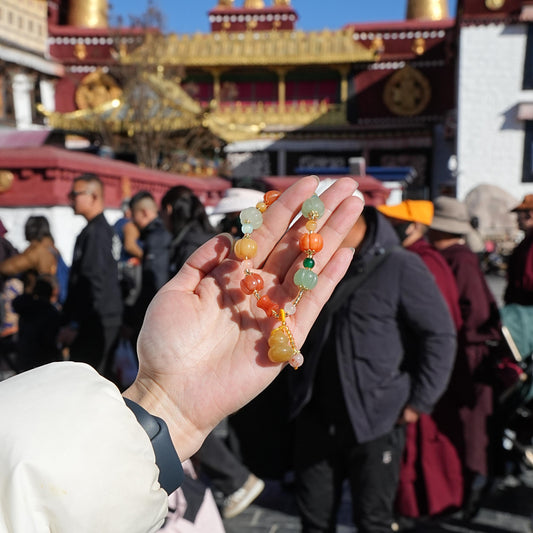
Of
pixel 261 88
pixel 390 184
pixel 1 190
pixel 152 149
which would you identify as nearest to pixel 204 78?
pixel 261 88

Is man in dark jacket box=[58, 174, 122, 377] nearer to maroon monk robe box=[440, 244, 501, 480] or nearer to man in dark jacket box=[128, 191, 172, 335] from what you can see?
man in dark jacket box=[128, 191, 172, 335]

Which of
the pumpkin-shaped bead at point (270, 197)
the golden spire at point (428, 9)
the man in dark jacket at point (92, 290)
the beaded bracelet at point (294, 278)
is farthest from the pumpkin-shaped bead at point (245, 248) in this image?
the golden spire at point (428, 9)

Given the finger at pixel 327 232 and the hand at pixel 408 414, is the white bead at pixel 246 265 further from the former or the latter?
the hand at pixel 408 414

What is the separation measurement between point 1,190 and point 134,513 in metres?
5.77

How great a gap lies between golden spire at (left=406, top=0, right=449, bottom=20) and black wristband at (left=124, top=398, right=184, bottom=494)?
3042 centimetres

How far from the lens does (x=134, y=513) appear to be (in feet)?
3.24

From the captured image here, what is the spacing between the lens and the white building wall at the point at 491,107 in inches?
820

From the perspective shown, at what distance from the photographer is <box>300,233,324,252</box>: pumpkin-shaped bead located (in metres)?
1.55

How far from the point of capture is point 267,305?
61.3 inches

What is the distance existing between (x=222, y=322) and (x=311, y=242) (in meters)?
0.31

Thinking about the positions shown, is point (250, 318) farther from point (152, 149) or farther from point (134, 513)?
point (152, 149)

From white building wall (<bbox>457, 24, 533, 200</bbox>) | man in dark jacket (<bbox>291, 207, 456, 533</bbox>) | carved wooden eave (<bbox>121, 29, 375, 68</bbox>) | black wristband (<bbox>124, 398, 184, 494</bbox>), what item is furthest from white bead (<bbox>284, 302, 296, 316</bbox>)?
carved wooden eave (<bbox>121, 29, 375, 68</bbox>)

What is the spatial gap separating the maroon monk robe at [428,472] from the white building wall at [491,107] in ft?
62.7

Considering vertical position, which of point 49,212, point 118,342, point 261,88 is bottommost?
point 118,342
